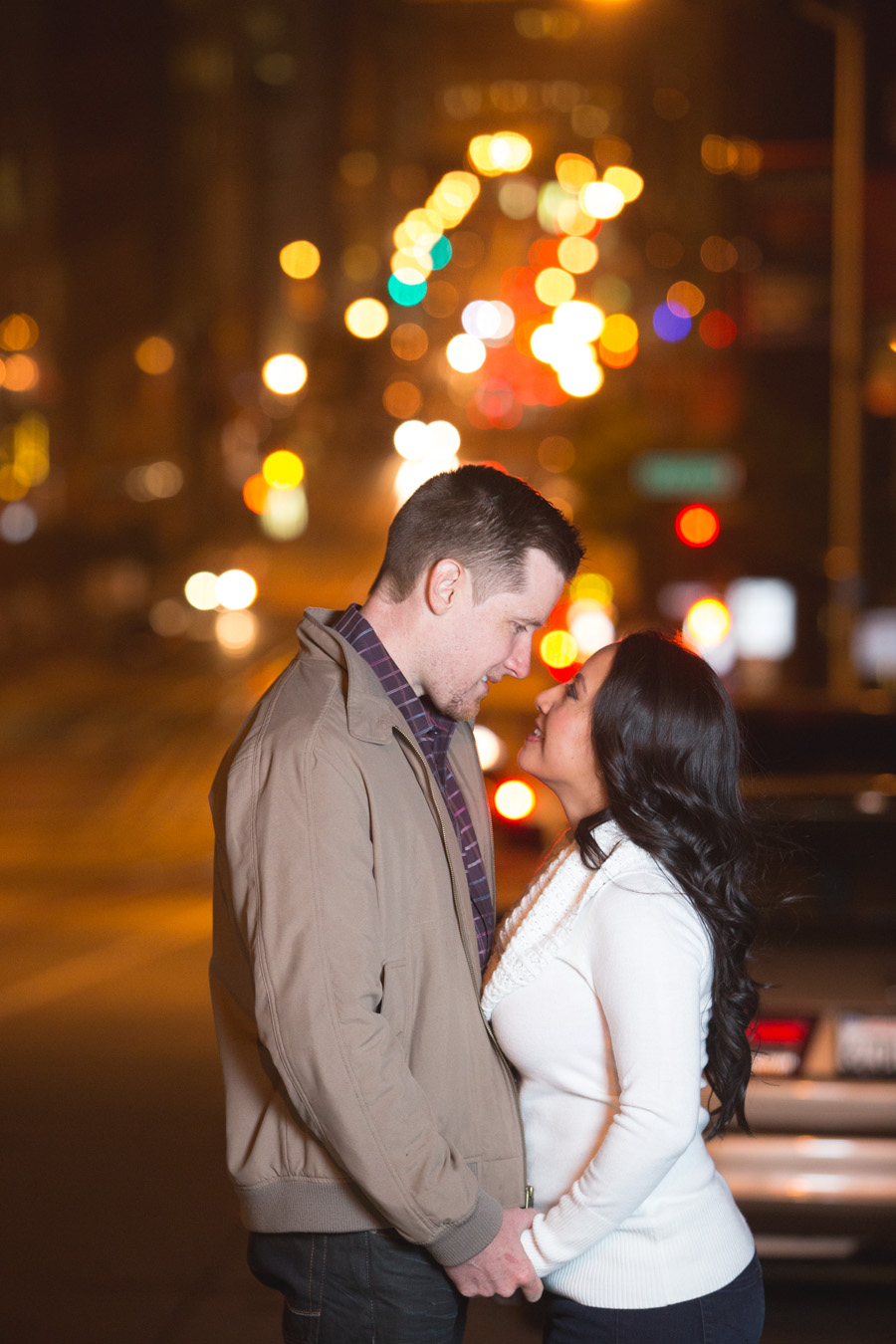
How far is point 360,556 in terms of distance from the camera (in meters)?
52.2

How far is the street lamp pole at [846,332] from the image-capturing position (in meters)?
14.9

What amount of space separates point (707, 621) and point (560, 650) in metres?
2.18

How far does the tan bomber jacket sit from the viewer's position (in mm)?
2186

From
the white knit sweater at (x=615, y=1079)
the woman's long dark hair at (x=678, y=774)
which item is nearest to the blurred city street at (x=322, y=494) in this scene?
the woman's long dark hair at (x=678, y=774)

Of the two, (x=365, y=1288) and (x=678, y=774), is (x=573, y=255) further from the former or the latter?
(x=365, y=1288)

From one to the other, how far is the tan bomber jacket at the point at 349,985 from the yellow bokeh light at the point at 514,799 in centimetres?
331

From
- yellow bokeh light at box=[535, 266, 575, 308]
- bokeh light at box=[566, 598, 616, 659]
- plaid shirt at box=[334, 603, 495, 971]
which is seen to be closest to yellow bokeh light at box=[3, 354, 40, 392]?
yellow bokeh light at box=[535, 266, 575, 308]

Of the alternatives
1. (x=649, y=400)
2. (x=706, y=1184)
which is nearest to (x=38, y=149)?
(x=649, y=400)

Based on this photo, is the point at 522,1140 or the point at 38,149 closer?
the point at 522,1140

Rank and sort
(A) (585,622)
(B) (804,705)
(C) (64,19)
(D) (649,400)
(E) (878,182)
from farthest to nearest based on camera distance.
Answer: (C) (64,19) < (D) (649,400) < (E) (878,182) < (A) (585,622) < (B) (804,705)

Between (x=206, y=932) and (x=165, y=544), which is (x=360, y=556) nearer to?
(x=165, y=544)

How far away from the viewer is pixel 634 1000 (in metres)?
2.21

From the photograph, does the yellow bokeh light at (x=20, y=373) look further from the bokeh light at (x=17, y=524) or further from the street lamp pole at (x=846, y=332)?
the street lamp pole at (x=846, y=332)

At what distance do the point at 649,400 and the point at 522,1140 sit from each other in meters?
33.9
